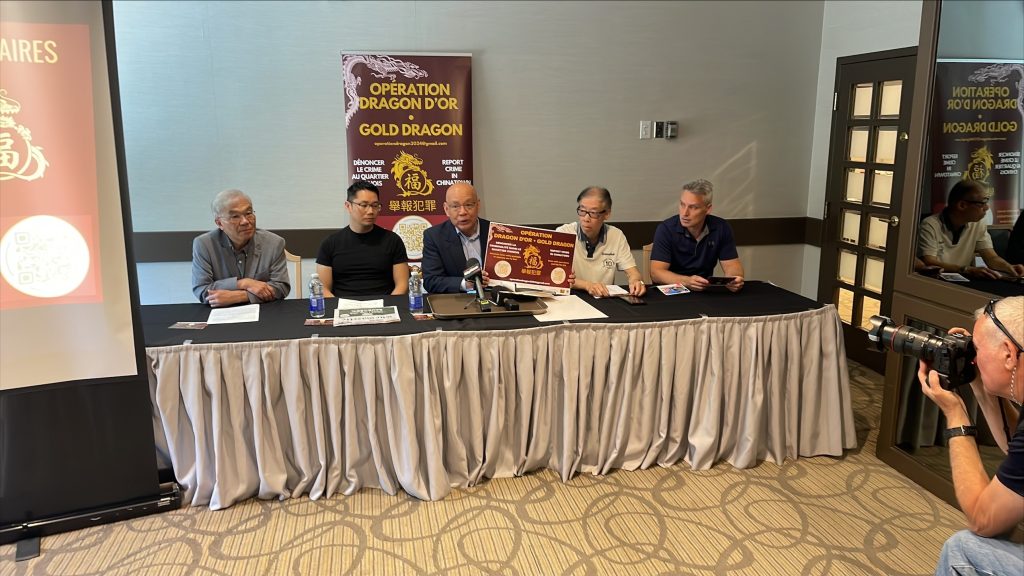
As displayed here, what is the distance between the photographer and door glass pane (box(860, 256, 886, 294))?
4617mm

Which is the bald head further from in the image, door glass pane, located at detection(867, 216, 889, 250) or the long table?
door glass pane, located at detection(867, 216, 889, 250)

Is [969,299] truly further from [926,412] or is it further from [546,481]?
[546,481]

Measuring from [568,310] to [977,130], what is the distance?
195cm

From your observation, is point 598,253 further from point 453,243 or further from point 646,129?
point 646,129

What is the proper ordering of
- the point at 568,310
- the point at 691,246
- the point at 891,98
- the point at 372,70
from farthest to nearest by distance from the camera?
the point at 372,70 < the point at 891,98 < the point at 691,246 < the point at 568,310

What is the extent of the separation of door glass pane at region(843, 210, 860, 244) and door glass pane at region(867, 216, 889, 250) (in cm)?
14

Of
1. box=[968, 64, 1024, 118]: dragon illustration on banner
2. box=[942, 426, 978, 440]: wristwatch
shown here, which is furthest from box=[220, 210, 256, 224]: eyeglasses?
box=[968, 64, 1024, 118]: dragon illustration on banner

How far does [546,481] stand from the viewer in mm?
3035

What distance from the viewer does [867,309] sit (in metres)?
4.76

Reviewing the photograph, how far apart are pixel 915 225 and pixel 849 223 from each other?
6.36 ft

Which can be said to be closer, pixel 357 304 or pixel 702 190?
pixel 357 304

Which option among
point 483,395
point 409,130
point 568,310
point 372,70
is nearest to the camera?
point 483,395

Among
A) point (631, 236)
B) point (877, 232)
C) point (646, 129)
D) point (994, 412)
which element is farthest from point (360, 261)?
point (877, 232)

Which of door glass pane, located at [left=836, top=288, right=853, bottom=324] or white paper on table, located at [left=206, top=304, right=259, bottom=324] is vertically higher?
white paper on table, located at [left=206, top=304, right=259, bottom=324]
